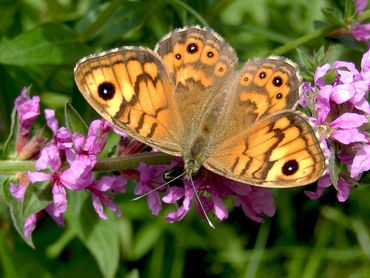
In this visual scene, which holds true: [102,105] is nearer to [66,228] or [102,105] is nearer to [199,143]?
[199,143]

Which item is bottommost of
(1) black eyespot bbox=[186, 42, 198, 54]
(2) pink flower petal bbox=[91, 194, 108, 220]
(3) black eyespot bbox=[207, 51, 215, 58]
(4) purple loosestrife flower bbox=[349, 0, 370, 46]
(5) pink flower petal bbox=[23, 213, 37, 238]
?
(5) pink flower petal bbox=[23, 213, 37, 238]

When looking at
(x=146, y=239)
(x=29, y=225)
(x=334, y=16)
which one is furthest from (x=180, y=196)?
(x=146, y=239)

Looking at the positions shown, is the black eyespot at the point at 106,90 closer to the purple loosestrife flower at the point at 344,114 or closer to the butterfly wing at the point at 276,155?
the butterfly wing at the point at 276,155

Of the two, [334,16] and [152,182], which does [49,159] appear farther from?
[334,16]

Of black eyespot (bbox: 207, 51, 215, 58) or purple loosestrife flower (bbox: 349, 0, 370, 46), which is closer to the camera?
black eyespot (bbox: 207, 51, 215, 58)

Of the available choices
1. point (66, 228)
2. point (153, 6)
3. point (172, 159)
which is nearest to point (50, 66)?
point (153, 6)

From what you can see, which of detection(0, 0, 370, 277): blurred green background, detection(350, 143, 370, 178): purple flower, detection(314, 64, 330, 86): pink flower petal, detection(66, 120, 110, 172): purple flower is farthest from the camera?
detection(0, 0, 370, 277): blurred green background

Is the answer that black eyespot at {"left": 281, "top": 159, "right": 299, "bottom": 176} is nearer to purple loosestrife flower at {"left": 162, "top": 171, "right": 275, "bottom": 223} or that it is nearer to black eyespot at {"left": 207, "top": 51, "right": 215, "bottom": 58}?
purple loosestrife flower at {"left": 162, "top": 171, "right": 275, "bottom": 223}

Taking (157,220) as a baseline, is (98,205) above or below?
above

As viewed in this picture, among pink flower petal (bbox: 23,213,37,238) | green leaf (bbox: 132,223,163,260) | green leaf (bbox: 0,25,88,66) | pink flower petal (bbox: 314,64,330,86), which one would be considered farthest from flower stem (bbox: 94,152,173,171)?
green leaf (bbox: 132,223,163,260)
